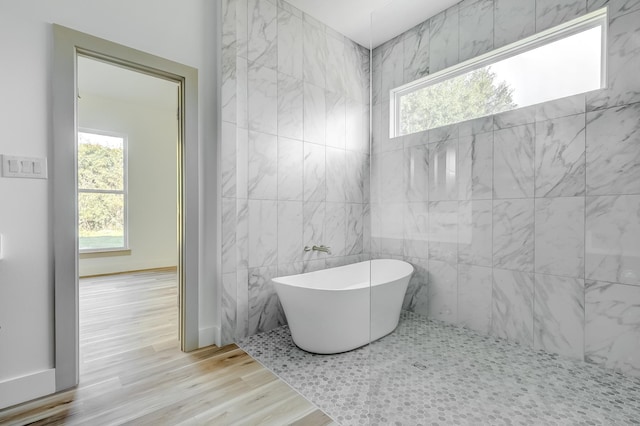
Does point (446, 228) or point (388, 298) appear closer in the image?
point (446, 228)

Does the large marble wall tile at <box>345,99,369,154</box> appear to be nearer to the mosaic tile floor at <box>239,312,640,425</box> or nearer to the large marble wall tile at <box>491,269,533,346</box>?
the mosaic tile floor at <box>239,312,640,425</box>

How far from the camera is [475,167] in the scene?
60.1 inches

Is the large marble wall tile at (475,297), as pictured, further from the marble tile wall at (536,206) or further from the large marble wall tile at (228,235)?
the large marble wall tile at (228,235)

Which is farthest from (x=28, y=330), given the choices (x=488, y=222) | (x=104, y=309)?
(x=488, y=222)

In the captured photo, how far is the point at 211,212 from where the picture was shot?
230cm

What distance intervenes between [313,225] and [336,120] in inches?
A: 44.3

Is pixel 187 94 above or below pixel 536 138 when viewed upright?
above

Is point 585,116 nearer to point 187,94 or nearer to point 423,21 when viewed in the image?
point 423,21

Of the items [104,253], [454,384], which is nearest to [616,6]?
[454,384]

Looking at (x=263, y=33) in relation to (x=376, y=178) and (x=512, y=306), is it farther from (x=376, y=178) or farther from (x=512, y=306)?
(x=512, y=306)

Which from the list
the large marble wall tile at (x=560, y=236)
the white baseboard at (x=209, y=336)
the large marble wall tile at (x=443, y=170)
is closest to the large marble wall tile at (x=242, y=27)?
the large marble wall tile at (x=443, y=170)

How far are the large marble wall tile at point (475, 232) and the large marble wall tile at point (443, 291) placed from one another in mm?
123

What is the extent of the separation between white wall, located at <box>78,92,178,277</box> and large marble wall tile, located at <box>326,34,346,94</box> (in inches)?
112

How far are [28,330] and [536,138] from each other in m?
2.75
